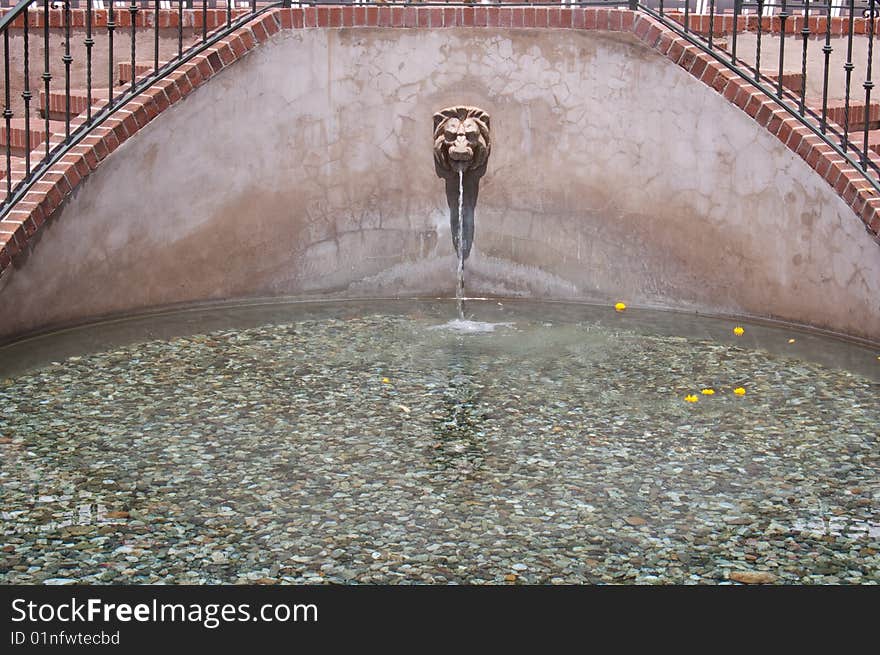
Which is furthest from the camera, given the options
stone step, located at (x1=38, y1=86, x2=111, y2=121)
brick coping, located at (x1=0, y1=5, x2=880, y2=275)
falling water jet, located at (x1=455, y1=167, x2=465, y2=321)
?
falling water jet, located at (x1=455, y1=167, x2=465, y2=321)

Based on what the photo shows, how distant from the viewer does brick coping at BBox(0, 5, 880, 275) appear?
7.18 meters

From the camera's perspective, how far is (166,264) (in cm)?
815

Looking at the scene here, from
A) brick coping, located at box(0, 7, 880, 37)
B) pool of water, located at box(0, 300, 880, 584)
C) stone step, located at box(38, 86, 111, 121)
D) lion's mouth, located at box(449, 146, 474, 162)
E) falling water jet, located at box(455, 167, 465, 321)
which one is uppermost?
brick coping, located at box(0, 7, 880, 37)

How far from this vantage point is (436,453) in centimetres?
550

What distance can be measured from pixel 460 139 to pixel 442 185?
414mm

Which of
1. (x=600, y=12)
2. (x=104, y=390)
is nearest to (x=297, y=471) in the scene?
(x=104, y=390)

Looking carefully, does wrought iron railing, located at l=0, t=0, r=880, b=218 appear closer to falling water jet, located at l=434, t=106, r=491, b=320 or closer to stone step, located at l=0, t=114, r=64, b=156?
stone step, located at l=0, t=114, r=64, b=156

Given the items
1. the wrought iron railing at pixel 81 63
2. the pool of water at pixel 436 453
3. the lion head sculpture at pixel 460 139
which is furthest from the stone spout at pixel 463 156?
the wrought iron railing at pixel 81 63

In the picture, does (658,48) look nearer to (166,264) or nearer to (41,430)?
(166,264)

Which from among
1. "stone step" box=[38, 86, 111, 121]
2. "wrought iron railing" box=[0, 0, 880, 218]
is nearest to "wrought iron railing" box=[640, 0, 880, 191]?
"wrought iron railing" box=[0, 0, 880, 218]

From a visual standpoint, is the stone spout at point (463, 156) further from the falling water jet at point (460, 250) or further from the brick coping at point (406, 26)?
the brick coping at point (406, 26)

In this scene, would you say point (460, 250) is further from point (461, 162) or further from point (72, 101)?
point (72, 101)

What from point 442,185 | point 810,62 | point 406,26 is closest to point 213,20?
point 406,26

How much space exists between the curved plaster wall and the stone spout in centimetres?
7
